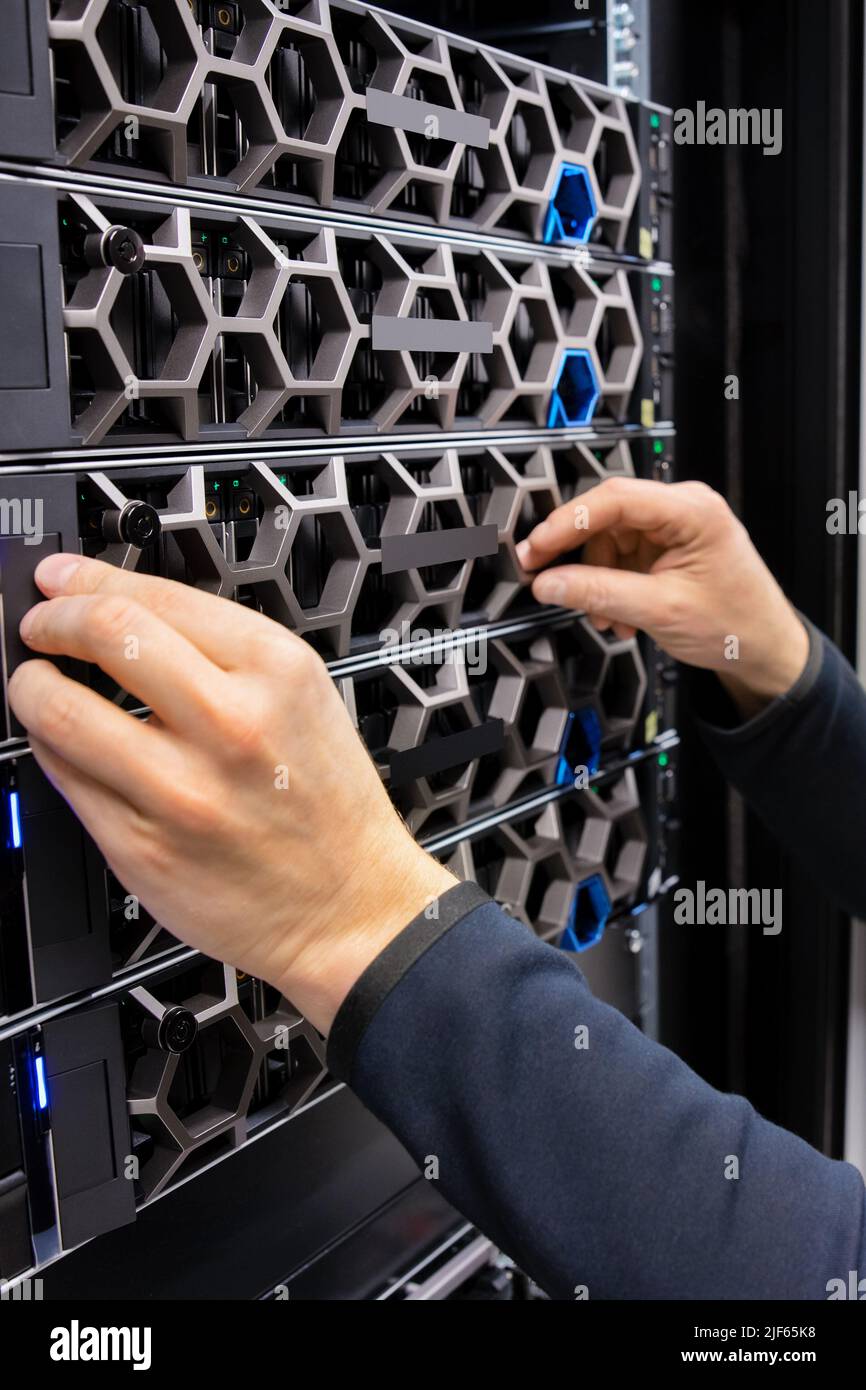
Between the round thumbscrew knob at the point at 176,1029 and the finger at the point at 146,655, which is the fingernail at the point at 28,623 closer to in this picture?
the finger at the point at 146,655

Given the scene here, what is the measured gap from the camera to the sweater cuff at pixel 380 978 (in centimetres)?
77

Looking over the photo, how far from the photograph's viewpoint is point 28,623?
76 cm

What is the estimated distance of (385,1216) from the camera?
3.91 feet

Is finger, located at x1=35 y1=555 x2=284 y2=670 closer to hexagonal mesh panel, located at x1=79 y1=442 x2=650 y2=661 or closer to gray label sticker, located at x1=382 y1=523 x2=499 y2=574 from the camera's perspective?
hexagonal mesh panel, located at x1=79 y1=442 x2=650 y2=661

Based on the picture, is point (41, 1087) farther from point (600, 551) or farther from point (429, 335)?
point (600, 551)

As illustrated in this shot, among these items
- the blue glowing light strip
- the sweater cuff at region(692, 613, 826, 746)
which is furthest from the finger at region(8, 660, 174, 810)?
the sweater cuff at region(692, 613, 826, 746)

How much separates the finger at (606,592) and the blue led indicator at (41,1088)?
62 centimetres

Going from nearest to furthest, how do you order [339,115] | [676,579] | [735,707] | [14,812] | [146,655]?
[146,655] < [14,812] < [339,115] < [676,579] < [735,707]

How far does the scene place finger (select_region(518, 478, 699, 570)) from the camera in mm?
1206

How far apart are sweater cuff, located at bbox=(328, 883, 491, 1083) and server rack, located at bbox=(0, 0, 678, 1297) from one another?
16 cm

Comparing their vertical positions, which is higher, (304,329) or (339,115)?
(339,115)

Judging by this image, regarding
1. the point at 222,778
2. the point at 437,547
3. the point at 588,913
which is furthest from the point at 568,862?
the point at 222,778

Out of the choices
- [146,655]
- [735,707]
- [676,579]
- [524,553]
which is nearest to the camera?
[146,655]

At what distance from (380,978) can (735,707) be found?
0.80 m
